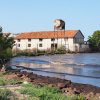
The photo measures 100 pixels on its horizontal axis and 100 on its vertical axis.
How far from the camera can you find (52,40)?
248 feet

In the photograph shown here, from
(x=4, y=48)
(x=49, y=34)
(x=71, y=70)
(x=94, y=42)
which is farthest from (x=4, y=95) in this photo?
(x=94, y=42)

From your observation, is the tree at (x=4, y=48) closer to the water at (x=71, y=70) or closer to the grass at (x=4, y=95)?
the water at (x=71, y=70)

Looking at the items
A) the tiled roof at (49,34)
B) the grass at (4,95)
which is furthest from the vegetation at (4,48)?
the tiled roof at (49,34)

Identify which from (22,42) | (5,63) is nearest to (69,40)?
(22,42)

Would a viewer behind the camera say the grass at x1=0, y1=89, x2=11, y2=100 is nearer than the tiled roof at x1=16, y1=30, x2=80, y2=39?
Yes

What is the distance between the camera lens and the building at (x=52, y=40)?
7325cm

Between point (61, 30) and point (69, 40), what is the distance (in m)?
6.30

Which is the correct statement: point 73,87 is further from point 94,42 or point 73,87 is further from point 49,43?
point 94,42

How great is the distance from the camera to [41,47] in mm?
75125

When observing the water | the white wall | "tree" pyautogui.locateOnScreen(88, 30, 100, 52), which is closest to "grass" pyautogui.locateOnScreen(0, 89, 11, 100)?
the water

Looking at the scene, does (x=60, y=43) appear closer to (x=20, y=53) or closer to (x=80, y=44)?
(x=80, y=44)

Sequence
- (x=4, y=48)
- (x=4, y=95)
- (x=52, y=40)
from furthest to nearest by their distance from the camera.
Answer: (x=52, y=40) → (x=4, y=48) → (x=4, y=95)

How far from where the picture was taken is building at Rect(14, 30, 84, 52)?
73250 mm

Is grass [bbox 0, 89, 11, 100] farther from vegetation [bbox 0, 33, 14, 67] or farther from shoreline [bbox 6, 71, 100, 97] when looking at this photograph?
vegetation [bbox 0, 33, 14, 67]
